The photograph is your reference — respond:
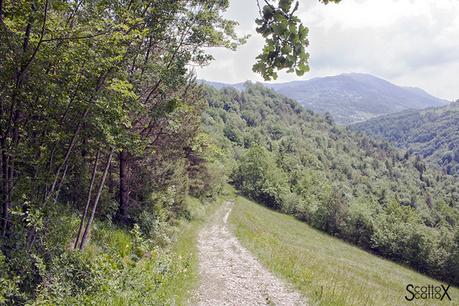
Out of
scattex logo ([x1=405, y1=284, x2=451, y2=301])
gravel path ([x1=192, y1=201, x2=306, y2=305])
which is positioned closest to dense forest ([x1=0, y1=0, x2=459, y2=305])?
gravel path ([x1=192, y1=201, x2=306, y2=305])

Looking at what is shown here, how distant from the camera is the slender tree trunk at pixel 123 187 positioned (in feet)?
50.2

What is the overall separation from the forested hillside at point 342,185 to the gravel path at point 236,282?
4726 cm

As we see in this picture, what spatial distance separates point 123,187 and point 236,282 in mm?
7636

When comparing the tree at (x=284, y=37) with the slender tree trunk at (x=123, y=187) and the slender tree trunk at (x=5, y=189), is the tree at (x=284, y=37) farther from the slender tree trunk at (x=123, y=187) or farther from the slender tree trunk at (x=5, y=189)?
the slender tree trunk at (x=123, y=187)

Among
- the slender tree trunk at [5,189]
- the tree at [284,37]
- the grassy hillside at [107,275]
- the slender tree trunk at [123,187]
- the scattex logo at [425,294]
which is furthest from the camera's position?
the slender tree trunk at [123,187]

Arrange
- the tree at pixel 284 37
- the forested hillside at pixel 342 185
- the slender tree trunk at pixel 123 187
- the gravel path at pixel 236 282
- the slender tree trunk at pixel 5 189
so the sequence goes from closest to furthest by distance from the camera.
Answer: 1. the tree at pixel 284 37
2. the slender tree trunk at pixel 5 189
3. the gravel path at pixel 236 282
4. the slender tree trunk at pixel 123 187
5. the forested hillside at pixel 342 185

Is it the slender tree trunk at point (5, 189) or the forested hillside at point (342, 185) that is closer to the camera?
the slender tree trunk at point (5, 189)

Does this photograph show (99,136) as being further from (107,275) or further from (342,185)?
(342,185)

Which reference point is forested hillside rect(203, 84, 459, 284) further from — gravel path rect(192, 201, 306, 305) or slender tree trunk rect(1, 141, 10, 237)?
slender tree trunk rect(1, 141, 10, 237)

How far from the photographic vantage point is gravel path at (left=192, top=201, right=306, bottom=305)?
10.1 m

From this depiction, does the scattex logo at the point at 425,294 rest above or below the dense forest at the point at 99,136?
below

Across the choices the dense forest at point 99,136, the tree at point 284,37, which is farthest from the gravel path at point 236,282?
the tree at point 284,37

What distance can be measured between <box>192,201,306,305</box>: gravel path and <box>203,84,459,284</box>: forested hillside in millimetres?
47263

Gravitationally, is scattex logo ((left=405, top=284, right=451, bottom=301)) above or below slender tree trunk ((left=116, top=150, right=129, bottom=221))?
below
